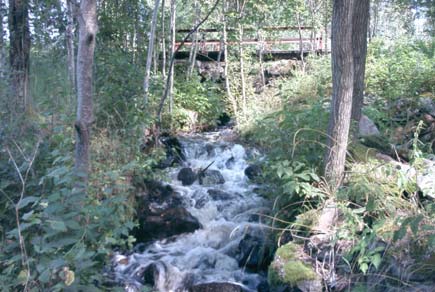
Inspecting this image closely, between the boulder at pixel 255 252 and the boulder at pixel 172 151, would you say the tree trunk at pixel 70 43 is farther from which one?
the boulder at pixel 255 252

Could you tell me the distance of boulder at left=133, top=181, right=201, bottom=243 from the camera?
740 cm

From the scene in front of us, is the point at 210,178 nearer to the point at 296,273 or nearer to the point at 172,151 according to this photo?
the point at 172,151

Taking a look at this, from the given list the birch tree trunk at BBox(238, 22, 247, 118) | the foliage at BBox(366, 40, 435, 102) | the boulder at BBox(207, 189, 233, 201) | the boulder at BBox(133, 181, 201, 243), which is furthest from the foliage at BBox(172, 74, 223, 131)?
the boulder at BBox(133, 181, 201, 243)

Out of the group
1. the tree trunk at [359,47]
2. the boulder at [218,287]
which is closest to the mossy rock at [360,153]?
the tree trunk at [359,47]

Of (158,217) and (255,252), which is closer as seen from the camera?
(255,252)

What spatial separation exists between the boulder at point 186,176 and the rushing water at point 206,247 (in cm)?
8

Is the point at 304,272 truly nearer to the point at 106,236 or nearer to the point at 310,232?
the point at 310,232

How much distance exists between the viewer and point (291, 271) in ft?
16.1

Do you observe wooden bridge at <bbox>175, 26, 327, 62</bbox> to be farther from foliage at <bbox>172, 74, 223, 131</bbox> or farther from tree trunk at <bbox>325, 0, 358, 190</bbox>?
tree trunk at <bbox>325, 0, 358, 190</bbox>

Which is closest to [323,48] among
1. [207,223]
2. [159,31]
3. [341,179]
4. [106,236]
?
[159,31]

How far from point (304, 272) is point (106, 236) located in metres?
2.10

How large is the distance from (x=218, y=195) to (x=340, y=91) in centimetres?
352

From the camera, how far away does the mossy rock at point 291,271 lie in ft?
15.6

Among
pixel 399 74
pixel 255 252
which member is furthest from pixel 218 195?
pixel 399 74
